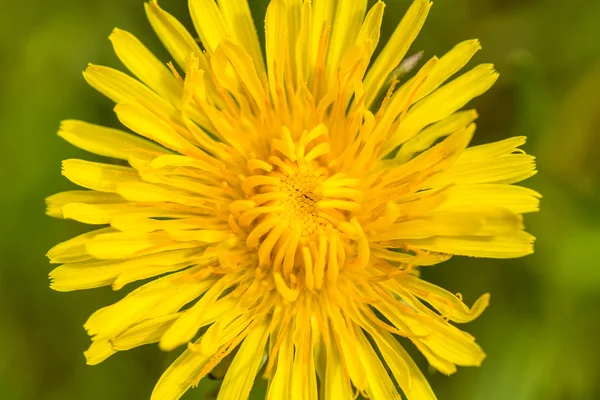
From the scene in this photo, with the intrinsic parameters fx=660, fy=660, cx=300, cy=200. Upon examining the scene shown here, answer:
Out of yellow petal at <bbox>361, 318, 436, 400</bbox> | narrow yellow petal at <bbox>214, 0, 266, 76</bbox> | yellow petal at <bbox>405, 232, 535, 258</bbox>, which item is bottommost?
yellow petal at <bbox>361, 318, 436, 400</bbox>

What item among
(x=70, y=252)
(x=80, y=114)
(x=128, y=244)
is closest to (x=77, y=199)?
(x=70, y=252)

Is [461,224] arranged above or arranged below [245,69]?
below

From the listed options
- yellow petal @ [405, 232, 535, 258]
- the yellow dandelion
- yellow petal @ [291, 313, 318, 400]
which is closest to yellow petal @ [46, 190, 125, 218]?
the yellow dandelion

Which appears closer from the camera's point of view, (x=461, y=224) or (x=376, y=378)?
(x=461, y=224)

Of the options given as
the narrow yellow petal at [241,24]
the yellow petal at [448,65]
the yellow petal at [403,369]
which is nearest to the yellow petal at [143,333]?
the yellow petal at [403,369]

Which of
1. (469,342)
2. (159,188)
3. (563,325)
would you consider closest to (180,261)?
(159,188)

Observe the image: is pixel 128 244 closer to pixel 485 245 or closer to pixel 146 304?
pixel 146 304

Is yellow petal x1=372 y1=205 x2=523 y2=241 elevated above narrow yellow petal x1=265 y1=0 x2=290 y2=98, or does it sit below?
below

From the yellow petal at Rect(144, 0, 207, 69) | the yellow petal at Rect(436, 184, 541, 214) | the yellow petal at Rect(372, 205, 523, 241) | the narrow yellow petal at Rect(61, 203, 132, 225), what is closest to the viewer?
the yellow petal at Rect(372, 205, 523, 241)

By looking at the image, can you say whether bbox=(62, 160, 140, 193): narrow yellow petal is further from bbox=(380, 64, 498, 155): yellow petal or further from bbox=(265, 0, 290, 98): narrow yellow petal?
bbox=(380, 64, 498, 155): yellow petal
